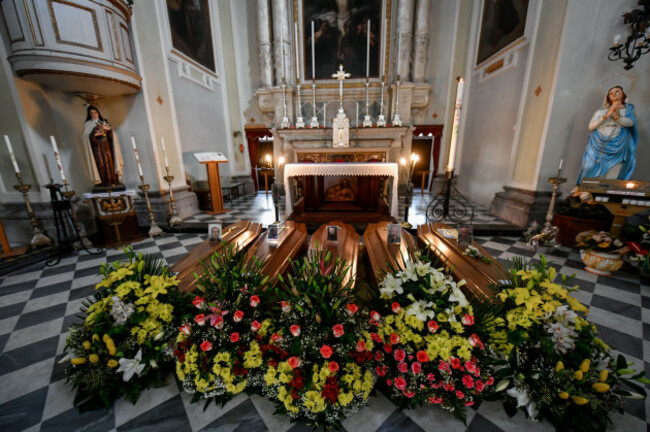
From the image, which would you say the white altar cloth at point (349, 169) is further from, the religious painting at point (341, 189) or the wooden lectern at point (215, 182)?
the wooden lectern at point (215, 182)

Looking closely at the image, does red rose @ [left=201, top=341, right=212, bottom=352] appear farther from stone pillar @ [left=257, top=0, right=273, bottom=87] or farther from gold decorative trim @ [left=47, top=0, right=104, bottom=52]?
stone pillar @ [left=257, top=0, right=273, bottom=87]

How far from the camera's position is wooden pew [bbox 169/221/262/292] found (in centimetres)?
173

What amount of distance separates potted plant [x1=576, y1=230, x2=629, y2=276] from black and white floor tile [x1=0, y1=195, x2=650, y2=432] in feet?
0.46

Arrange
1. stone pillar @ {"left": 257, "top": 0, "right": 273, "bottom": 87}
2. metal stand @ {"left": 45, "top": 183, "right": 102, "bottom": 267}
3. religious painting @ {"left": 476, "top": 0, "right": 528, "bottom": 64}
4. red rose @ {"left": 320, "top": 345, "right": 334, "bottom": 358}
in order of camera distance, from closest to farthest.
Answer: red rose @ {"left": 320, "top": 345, "right": 334, "bottom": 358}
metal stand @ {"left": 45, "top": 183, "right": 102, "bottom": 267}
religious painting @ {"left": 476, "top": 0, "right": 528, "bottom": 64}
stone pillar @ {"left": 257, "top": 0, "right": 273, "bottom": 87}

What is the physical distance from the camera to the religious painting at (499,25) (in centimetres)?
492

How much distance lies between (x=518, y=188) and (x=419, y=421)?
519cm

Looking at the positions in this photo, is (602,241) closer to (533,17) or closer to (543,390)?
(543,390)

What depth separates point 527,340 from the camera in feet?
4.14

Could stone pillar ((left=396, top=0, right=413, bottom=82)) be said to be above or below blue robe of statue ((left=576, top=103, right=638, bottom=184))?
above

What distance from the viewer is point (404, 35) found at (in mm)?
6668

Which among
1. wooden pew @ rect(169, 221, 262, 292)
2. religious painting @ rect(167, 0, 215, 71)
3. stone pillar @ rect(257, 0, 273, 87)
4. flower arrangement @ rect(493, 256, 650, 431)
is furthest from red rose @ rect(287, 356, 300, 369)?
stone pillar @ rect(257, 0, 273, 87)

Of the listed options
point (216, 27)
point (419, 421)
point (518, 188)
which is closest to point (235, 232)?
point (419, 421)

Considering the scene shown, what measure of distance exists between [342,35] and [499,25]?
4127 millimetres

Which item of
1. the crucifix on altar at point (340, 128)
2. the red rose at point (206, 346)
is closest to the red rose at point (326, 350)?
the red rose at point (206, 346)
